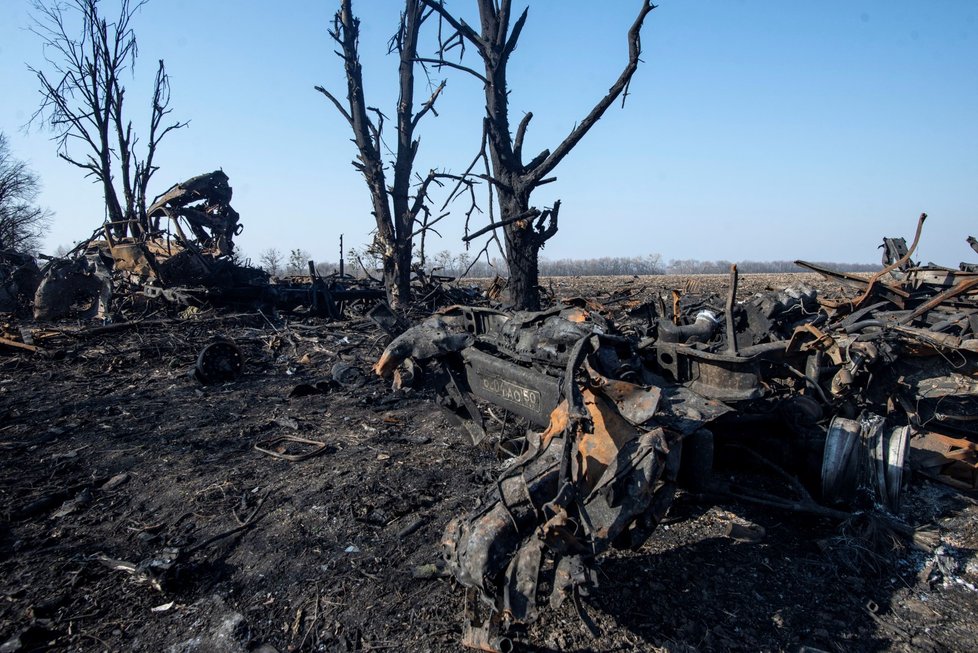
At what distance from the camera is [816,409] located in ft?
14.4

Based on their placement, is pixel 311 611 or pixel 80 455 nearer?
pixel 311 611

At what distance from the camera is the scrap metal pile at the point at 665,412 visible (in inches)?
105

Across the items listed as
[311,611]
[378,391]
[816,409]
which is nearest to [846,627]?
[816,409]

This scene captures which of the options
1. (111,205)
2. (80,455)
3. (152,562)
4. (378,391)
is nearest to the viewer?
(152,562)

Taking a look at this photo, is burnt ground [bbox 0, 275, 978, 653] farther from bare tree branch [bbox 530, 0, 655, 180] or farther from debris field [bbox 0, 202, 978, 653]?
bare tree branch [bbox 530, 0, 655, 180]

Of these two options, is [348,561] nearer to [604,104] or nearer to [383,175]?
[604,104]

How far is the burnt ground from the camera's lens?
2734mm

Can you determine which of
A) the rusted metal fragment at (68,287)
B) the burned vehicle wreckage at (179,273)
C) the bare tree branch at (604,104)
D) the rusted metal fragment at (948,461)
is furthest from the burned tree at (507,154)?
the rusted metal fragment at (68,287)

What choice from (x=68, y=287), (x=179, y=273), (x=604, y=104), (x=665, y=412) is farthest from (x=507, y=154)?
(x=68, y=287)

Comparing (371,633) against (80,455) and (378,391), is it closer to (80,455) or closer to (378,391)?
(80,455)

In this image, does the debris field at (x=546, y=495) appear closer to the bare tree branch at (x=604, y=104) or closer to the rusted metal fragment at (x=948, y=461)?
the rusted metal fragment at (x=948, y=461)

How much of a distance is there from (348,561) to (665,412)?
2.29 meters

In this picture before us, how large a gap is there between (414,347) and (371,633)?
2893 millimetres

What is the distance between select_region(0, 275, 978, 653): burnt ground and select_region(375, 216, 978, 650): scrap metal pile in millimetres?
383
